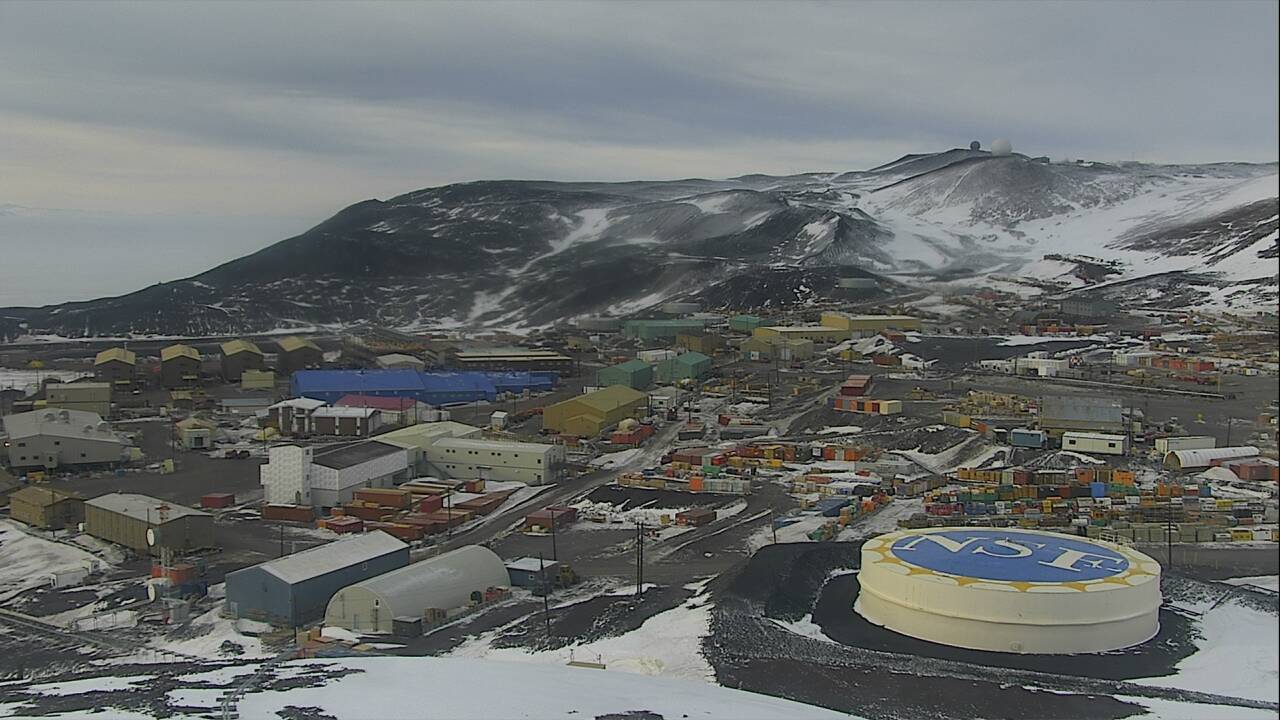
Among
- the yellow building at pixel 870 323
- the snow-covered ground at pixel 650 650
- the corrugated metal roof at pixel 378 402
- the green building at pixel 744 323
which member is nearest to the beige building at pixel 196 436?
the corrugated metal roof at pixel 378 402

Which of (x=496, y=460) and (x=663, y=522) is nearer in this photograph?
(x=663, y=522)

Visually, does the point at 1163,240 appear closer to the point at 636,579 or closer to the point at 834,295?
the point at 834,295

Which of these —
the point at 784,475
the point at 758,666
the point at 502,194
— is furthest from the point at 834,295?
the point at 758,666

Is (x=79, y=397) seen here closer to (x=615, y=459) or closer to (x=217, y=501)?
(x=217, y=501)

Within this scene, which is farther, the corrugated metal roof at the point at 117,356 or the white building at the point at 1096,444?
the corrugated metal roof at the point at 117,356

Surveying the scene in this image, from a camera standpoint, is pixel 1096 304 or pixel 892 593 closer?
pixel 892 593

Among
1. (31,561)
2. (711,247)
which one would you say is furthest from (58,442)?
(711,247)

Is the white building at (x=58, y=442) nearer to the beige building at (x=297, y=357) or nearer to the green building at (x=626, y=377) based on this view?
the beige building at (x=297, y=357)
